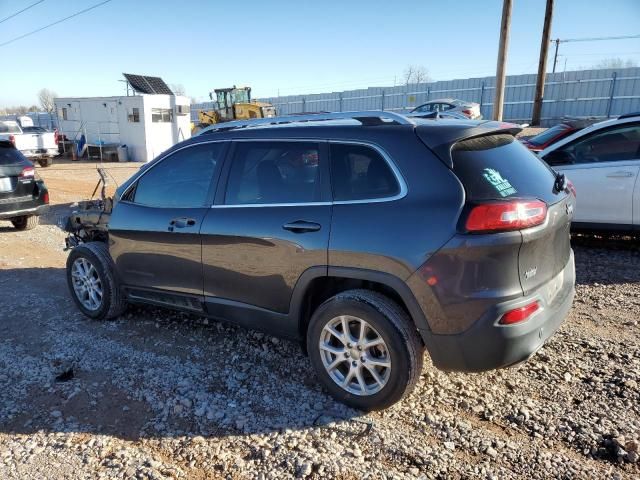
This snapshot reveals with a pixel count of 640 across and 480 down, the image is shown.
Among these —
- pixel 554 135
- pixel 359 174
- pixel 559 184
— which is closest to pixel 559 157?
pixel 554 135

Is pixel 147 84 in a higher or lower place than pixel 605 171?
higher

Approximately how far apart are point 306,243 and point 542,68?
22.7 meters

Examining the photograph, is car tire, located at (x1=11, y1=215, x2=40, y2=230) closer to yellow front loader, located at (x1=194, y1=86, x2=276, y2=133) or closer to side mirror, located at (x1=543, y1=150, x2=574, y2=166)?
side mirror, located at (x1=543, y1=150, x2=574, y2=166)

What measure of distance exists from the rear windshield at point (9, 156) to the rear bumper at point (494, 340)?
7817mm

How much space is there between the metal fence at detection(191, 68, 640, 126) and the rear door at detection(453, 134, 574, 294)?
87.0 feet

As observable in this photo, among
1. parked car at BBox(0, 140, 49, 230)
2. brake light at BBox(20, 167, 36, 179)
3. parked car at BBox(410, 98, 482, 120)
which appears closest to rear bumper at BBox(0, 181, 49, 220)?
parked car at BBox(0, 140, 49, 230)

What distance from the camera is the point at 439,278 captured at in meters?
2.70

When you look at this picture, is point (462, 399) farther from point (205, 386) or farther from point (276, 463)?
point (205, 386)

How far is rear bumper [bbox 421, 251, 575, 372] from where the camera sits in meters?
2.66

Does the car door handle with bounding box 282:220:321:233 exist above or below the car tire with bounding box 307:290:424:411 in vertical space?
above

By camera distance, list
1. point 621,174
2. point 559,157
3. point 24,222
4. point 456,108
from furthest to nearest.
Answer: point 456,108 < point 24,222 < point 559,157 < point 621,174

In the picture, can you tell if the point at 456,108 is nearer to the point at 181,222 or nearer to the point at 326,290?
the point at 181,222

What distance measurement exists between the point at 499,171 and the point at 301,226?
1245 mm

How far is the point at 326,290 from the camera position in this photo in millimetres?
3350
